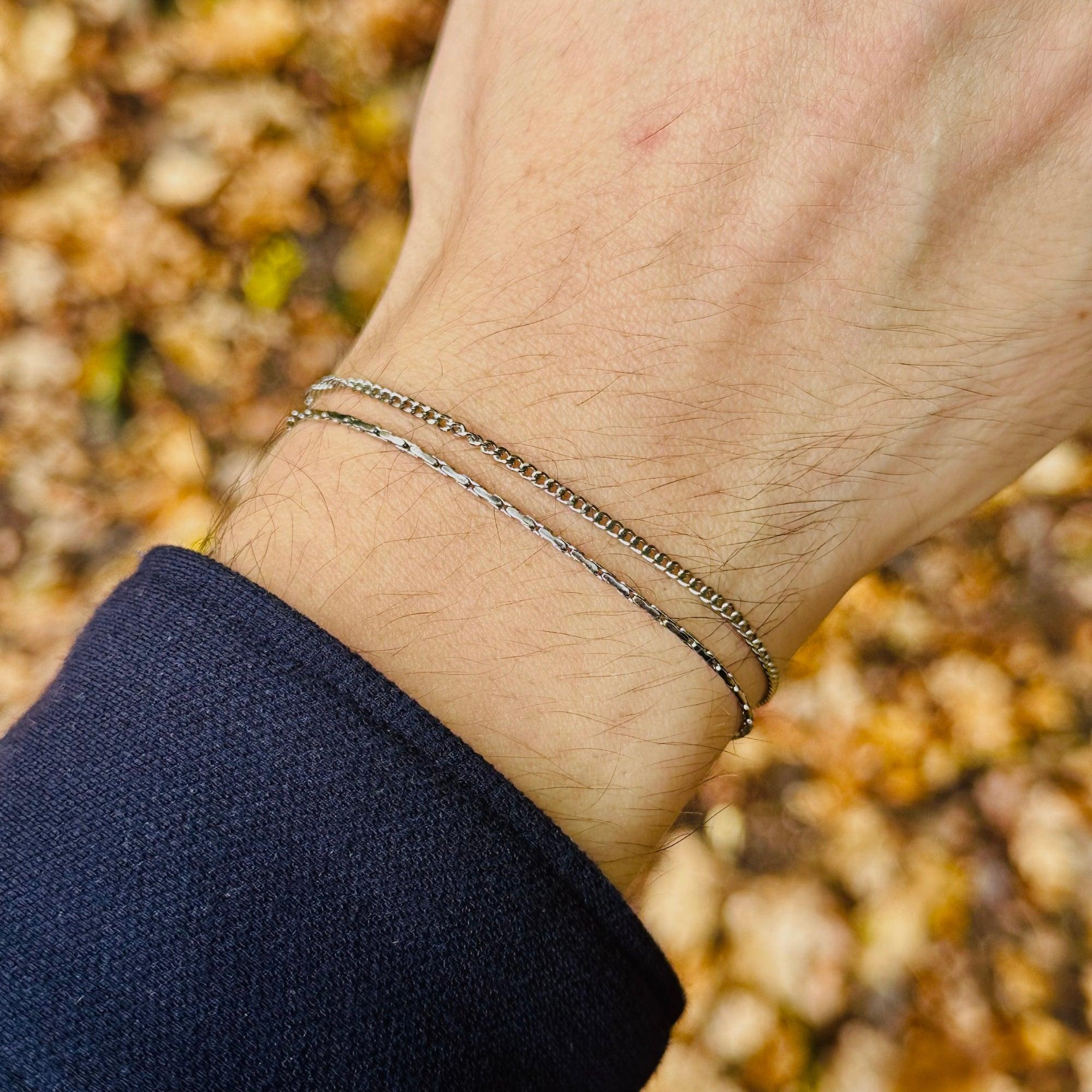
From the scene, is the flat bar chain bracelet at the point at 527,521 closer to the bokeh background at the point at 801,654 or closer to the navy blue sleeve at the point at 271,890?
the navy blue sleeve at the point at 271,890

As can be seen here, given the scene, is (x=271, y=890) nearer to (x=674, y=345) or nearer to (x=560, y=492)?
(x=560, y=492)

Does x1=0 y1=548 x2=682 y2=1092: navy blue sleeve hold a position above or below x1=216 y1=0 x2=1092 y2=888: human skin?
below

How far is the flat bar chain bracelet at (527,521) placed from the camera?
1212mm

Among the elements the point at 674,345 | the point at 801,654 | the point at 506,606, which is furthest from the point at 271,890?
the point at 801,654

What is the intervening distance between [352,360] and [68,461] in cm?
130

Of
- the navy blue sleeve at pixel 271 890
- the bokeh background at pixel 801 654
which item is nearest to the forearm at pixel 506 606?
the navy blue sleeve at pixel 271 890

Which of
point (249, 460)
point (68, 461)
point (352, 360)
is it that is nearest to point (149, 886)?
point (352, 360)

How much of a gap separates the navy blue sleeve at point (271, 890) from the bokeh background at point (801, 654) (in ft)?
4.11

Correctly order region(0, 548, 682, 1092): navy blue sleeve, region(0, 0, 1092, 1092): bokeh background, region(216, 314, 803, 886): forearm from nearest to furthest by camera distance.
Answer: region(0, 548, 682, 1092): navy blue sleeve
region(216, 314, 803, 886): forearm
region(0, 0, 1092, 1092): bokeh background

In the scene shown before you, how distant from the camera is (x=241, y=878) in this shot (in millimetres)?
956

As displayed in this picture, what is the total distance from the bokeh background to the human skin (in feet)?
3.12

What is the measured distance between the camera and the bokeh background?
6.77 feet

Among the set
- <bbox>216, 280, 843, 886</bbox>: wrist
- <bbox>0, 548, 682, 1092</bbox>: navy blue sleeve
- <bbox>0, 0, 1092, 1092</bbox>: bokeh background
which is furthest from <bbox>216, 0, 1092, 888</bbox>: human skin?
<bbox>0, 0, 1092, 1092</bbox>: bokeh background

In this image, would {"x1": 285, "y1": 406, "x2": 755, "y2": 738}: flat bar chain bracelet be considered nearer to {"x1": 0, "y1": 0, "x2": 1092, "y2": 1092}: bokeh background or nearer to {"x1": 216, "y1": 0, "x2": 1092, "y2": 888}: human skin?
{"x1": 216, "y1": 0, "x2": 1092, "y2": 888}: human skin
